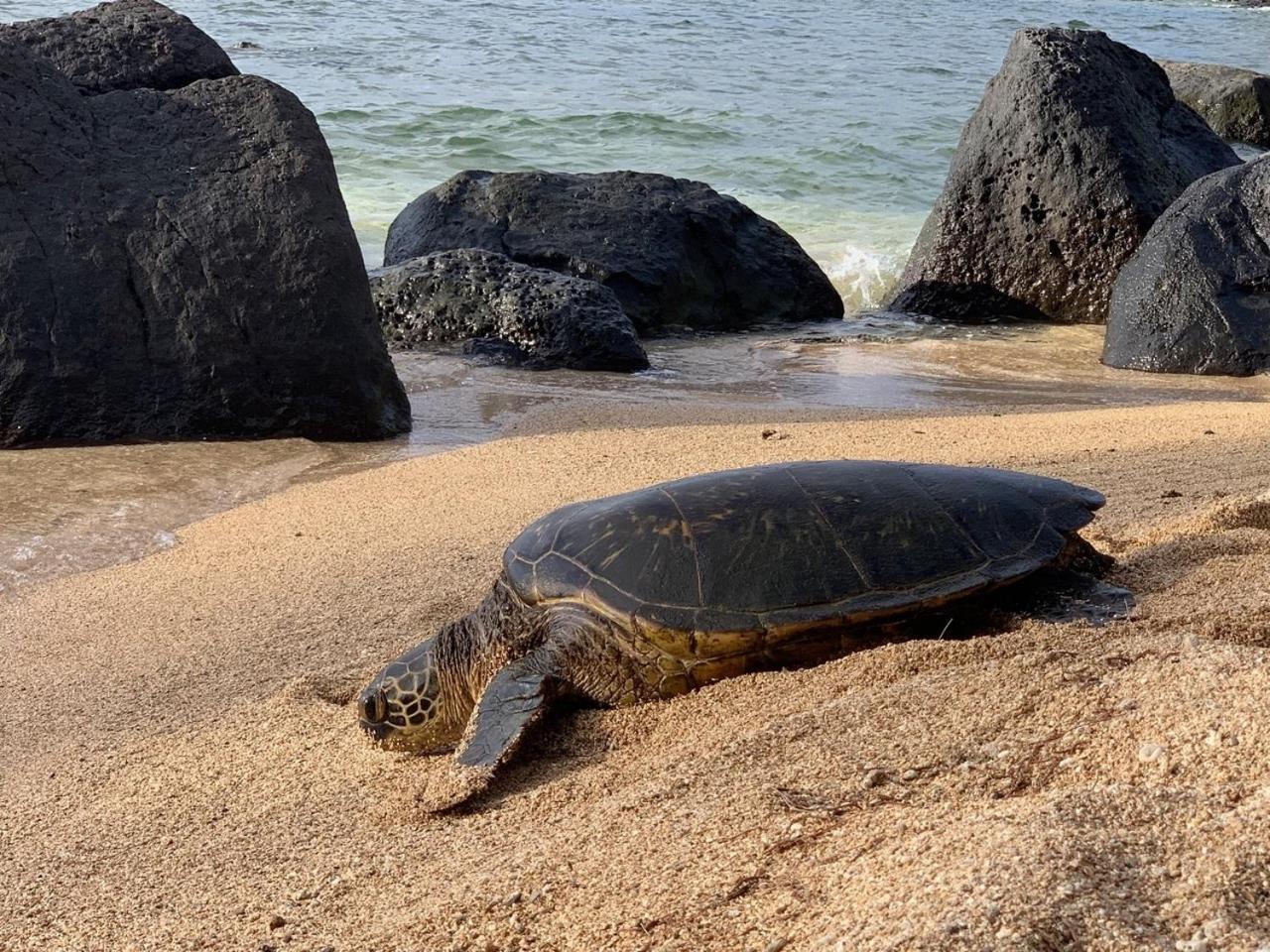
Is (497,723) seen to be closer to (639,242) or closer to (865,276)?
(639,242)

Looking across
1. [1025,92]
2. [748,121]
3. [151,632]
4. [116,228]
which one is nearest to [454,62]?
[748,121]

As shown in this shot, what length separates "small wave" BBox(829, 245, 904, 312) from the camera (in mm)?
11961

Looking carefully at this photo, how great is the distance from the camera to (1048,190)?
1016cm

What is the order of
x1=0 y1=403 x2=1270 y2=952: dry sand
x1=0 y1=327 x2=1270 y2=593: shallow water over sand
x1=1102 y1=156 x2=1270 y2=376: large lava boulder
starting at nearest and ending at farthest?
x1=0 y1=403 x2=1270 y2=952: dry sand
x1=0 y1=327 x2=1270 y2=593: shallow water over sand
x1=1102 y1=156 x2=1270 y2=376: large lava boulder

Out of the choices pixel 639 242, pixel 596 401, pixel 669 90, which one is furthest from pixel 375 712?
pixel 669 90

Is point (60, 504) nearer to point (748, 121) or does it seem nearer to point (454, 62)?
point (748, 121)

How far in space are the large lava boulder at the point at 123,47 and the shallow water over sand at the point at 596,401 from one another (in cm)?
200

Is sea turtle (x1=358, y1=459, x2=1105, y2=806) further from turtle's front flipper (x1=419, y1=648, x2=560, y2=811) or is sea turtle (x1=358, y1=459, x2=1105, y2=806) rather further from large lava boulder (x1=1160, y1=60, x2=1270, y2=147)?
large lava boulder (x1=1160, y1=60, x2=1270, y2=147)

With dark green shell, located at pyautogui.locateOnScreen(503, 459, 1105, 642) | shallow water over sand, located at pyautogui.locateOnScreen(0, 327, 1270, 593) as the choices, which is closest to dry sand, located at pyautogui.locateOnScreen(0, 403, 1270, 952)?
dark green shell, located at pyautogui.locateOnScreen(503, 459, 1105, 642)

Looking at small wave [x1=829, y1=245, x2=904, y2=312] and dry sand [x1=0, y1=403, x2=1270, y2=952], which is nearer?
dry sand [x1=0, y1=403, x2=1270, y2=952]

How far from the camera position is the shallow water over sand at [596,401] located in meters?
5.43

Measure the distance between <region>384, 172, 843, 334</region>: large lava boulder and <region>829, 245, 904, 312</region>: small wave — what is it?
3.81ft

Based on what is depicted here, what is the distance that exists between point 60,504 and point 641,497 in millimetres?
3168

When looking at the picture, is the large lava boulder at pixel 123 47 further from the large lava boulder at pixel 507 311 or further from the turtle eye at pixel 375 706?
the turtle eye at pixel 375 706
